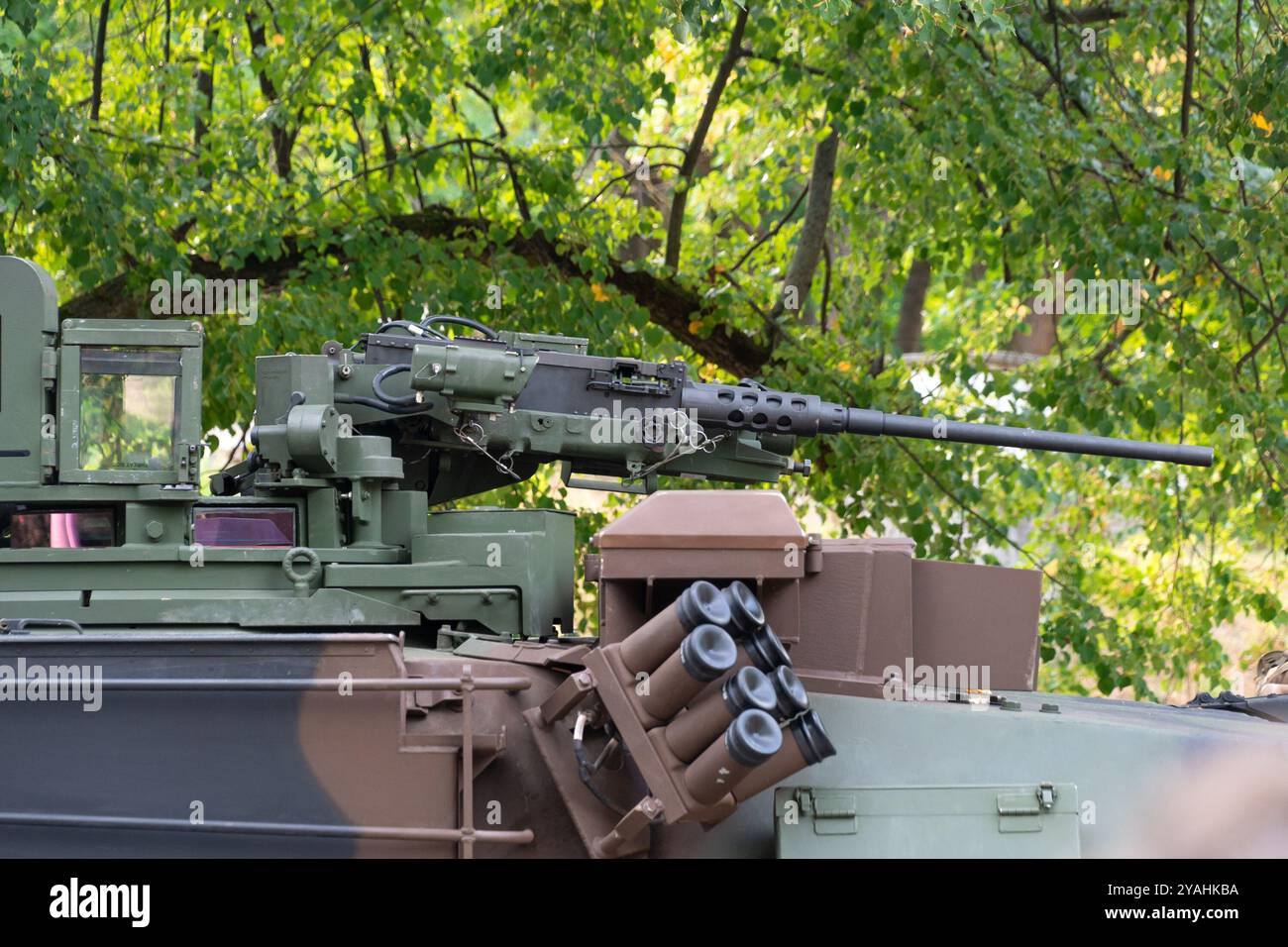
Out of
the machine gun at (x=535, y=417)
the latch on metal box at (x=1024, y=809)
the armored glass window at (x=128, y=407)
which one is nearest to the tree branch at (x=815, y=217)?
the machine gun at (x=535, y=417)

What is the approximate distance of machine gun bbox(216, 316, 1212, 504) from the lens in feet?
22.2

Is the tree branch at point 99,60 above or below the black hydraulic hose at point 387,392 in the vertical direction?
above

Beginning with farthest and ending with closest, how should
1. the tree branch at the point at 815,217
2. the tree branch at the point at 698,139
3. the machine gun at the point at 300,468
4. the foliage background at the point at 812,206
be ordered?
the tree branch at the point at 815,217, the tree branch at the point at 698,139, the foliage background at the point at 812,206, the machine gun at the point at 300,468

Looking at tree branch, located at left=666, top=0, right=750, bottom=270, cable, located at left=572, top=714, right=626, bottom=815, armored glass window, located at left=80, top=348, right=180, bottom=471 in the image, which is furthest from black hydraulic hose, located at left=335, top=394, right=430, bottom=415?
tree branch, located at left=666, top=0, right=750, bottom=270

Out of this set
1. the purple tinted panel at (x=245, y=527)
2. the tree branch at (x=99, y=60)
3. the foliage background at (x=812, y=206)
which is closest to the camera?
the purple tinted panel at (x=245, y=527)

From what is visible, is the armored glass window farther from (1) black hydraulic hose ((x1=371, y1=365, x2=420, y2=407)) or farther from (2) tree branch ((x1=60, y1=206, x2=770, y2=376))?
(2) tree branch ((x1=60, y1=206, x2=770, y2=376))

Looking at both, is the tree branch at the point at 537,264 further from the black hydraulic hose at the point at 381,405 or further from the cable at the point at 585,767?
the cable at the point at 585,767

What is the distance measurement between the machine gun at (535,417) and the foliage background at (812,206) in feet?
11.2

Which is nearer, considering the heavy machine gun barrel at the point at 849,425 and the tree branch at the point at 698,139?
the heavy machine gun barrel at the point at 849,425

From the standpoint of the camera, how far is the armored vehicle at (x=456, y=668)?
5.31 metres

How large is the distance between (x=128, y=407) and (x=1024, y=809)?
3.73 meters

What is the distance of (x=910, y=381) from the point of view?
12.1 metres

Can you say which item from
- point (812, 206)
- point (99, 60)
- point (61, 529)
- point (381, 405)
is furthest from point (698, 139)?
point (61, 529)

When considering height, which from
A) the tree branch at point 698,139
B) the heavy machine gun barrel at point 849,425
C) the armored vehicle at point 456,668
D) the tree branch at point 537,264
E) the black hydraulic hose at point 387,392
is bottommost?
the armored vehicle at point 456,668
